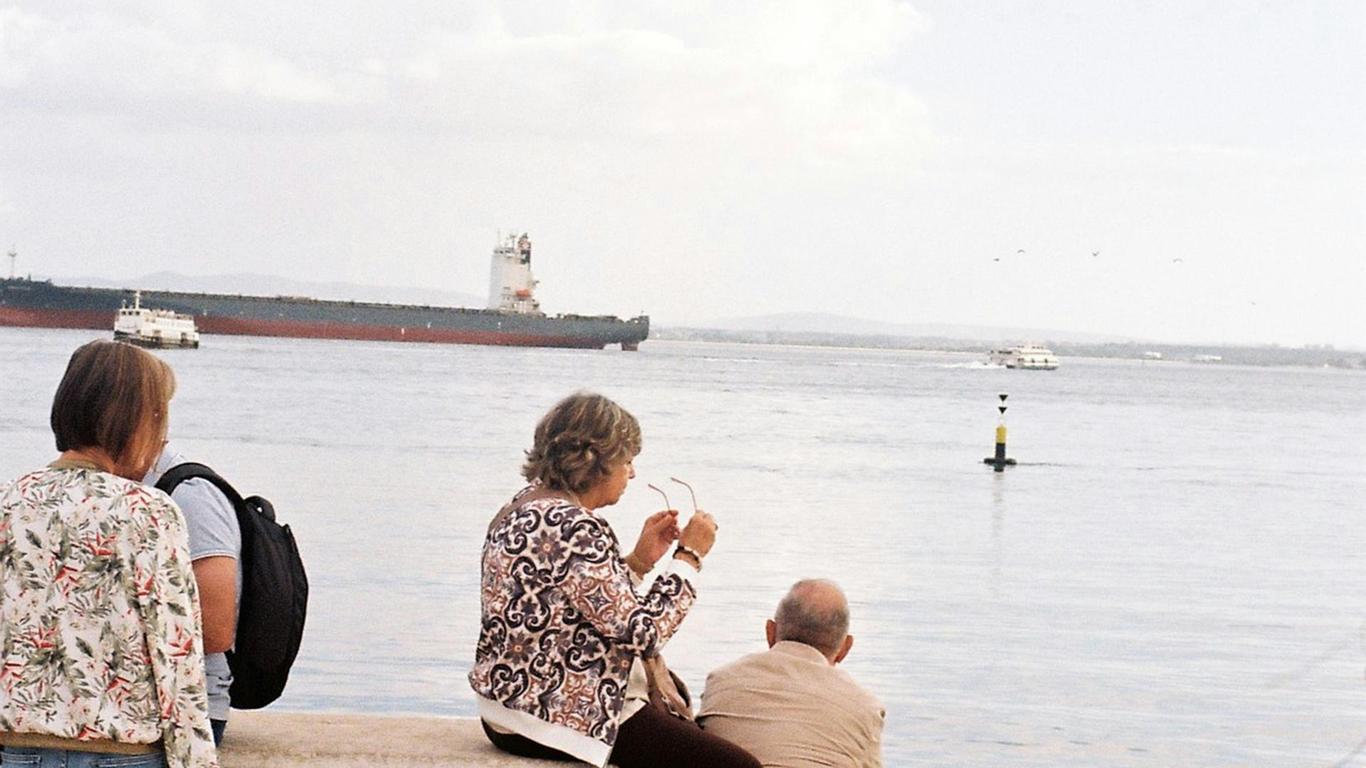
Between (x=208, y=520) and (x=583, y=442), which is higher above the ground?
(x=583, y=442)

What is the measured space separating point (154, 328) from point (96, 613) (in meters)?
72.4

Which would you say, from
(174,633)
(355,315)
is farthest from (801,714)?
(355,315)

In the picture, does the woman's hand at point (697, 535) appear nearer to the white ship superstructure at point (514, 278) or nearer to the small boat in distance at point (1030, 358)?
the white ship superstructure at point (514, 278)

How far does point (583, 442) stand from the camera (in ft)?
11.1

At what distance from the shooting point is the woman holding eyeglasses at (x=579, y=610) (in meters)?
3.34

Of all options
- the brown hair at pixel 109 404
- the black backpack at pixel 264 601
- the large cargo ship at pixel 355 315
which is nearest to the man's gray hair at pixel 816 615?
the black backpack at pixel 264 601

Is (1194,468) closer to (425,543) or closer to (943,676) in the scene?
(425,543)

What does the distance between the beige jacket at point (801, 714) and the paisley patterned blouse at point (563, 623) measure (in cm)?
38

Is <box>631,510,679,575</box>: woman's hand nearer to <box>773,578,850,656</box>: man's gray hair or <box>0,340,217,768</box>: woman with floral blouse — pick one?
<box>773,578,850,656</box>: man's gray hair

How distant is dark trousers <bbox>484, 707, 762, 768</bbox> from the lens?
350 cm

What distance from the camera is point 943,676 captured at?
9148 mm

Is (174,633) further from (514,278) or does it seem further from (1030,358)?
(1030,358)

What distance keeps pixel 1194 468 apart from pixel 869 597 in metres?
20.4

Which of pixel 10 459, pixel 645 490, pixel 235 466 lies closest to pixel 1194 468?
pixel 645 490
